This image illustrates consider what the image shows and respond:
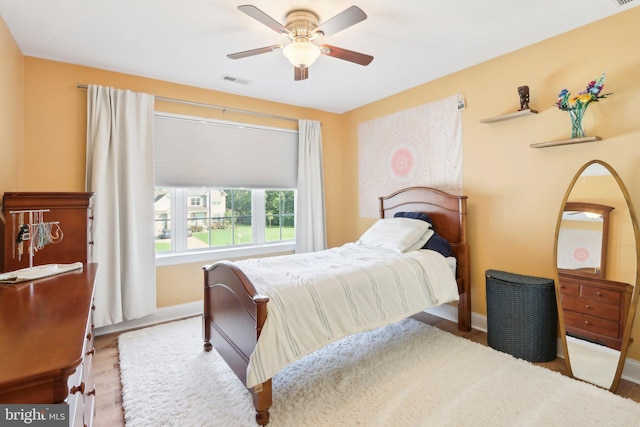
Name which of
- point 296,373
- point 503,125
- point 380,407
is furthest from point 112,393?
point 503,125

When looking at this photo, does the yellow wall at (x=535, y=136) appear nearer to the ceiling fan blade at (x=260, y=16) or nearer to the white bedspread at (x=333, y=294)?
the white bedspread at (x=333, y=294)

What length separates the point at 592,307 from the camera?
2285 millimetres

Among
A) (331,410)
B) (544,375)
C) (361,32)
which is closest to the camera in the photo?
(331,410)

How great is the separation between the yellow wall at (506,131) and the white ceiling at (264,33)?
0.13 m

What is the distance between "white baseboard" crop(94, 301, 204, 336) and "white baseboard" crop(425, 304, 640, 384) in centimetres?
268

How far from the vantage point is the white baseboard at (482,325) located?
2.24 m

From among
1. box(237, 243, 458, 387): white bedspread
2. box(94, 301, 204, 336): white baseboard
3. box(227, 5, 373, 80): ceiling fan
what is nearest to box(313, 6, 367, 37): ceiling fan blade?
box(227, 5, 373, 80): ceiling fan

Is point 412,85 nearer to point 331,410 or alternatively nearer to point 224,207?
point 224,207

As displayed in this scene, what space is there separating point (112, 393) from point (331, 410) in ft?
4.86

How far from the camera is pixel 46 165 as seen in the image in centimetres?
285

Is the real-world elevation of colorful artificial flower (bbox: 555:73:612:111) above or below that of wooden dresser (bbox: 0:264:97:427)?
above

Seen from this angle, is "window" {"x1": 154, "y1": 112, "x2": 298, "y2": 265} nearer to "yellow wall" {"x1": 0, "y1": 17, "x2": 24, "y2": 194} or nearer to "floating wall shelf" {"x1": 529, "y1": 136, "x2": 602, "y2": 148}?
"yellow wall" {"x1": 0, "y1": 17, "x2": 24, "y2": 194}

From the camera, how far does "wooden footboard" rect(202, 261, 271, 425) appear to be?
71.4 inches

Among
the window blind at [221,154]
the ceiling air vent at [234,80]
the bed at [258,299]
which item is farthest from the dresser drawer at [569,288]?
the ceiling air vent at [234,80]
